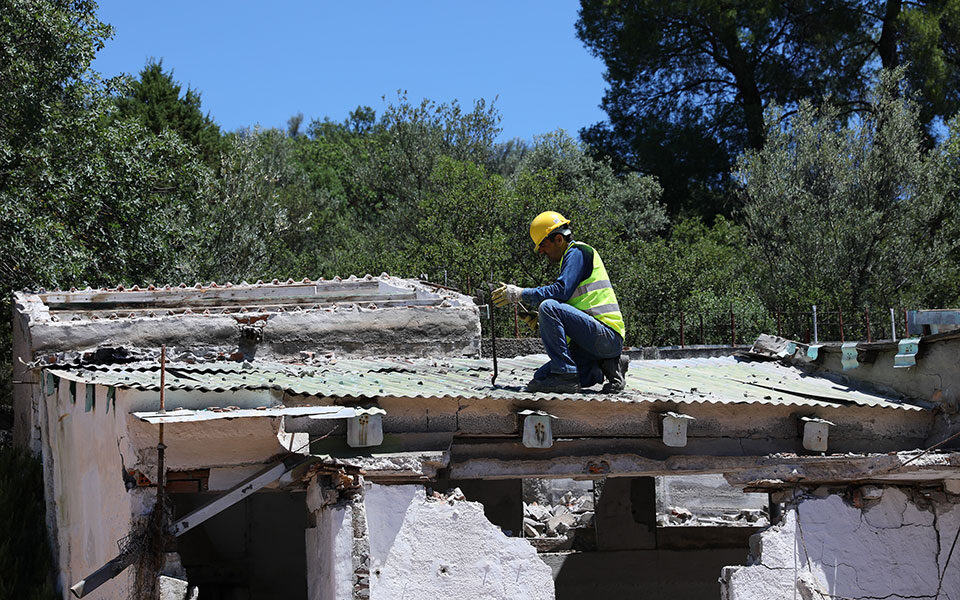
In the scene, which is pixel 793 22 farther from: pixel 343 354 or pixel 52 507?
pixel 52 507

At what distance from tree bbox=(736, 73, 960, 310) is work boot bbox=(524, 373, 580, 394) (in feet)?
52.0

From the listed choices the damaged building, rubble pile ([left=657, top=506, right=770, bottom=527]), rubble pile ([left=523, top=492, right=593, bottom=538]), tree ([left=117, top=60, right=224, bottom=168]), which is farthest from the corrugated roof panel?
tree ([left=117, top=60, right=224, bottom=168])

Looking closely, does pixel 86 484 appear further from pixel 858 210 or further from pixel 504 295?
pixel 858 210

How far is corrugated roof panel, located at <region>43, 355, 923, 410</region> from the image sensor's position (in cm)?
748

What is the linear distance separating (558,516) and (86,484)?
840 cm

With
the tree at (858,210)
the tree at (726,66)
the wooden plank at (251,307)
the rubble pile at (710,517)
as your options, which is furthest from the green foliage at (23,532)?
the tree at (726,66)

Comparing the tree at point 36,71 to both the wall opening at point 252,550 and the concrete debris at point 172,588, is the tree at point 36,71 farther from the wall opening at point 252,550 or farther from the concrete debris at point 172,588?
the concrete debris at point 172,588

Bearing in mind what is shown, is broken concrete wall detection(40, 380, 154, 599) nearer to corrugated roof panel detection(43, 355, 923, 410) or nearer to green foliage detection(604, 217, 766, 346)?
corrugated roof panel detection(43, 355, 923, 410)

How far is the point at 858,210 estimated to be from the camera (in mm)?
24047

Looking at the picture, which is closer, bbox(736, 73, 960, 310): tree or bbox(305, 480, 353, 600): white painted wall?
bbox(305, 480, 353, 600): white painted wall

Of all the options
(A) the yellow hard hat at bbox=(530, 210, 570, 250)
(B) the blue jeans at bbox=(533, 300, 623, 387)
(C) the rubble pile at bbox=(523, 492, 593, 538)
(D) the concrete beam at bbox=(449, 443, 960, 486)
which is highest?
(A) the yellow hard hat at bbox=(530, 210, 570, 250)

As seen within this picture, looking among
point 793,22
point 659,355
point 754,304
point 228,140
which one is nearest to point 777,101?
point 793,22

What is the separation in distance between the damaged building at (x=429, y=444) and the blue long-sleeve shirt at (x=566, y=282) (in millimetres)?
799

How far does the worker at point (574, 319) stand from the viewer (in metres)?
8.16
